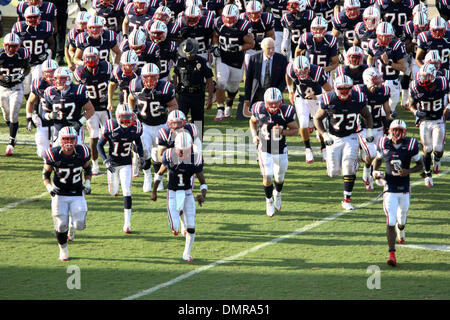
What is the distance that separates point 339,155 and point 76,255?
4157mm

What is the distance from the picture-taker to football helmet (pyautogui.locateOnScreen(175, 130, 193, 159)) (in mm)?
11414

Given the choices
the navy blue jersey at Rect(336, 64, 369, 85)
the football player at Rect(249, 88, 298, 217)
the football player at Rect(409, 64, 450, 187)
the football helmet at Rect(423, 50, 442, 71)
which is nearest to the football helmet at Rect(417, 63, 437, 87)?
the football player at Rect(409, 64, 450, 187)

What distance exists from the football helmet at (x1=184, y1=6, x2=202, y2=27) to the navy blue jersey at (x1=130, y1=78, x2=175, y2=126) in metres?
3.04

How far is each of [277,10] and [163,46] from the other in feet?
11.3

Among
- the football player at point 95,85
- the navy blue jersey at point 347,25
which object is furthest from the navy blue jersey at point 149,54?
the navy blue jersey at point 347,25

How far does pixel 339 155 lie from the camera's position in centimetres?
1352

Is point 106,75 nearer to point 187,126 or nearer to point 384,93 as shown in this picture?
point 187,126

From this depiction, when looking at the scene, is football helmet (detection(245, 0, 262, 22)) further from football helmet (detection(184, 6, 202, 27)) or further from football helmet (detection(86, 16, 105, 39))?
football helmet (detection(86, 16, 105, 39))

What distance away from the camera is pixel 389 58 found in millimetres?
16281

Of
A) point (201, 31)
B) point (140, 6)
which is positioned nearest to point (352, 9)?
point (201, 31)

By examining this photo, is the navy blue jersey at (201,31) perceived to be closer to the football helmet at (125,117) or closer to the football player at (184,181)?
the football helmet at (125,117)

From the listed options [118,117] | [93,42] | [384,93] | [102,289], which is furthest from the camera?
[93,42]

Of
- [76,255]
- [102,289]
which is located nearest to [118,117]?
[76,255]

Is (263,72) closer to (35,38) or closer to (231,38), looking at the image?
(231,38)
